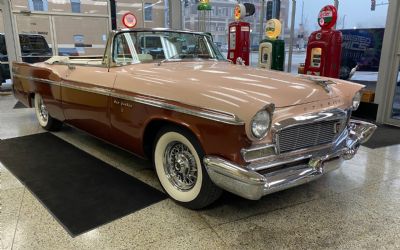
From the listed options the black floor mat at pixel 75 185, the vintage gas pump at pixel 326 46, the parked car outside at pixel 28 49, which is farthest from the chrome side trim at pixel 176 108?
the parked car outside at pixel 28 49

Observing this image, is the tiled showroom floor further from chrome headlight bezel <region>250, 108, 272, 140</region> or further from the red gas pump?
the red gas pump

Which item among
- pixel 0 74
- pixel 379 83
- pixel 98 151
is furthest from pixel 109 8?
pixel 379 83

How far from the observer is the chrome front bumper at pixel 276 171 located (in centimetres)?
217

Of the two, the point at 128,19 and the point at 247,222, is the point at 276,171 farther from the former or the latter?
the point at 128,19

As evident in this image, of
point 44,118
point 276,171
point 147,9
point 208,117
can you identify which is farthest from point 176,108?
point 147,9

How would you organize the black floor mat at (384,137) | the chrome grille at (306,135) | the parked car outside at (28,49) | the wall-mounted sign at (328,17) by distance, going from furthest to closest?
the parked car outside at (28,49) → the wall-mounted sign at (328,17) → the black floor mat at (384,137) → the chrome grille at (306,135)

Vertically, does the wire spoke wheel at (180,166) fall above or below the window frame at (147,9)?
below

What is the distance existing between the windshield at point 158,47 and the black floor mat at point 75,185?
1.23m

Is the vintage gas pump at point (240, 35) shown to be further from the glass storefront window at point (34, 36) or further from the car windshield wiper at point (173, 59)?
the glass storefront window at point (34, 36)

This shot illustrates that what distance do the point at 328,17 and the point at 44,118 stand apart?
16.4 feet

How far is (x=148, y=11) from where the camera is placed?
36.5ft

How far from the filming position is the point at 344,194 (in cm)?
308

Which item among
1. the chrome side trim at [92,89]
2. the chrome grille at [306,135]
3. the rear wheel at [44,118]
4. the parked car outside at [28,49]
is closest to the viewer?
the chrome grille at [306,135]

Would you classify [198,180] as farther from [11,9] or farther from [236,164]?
[11,9]
